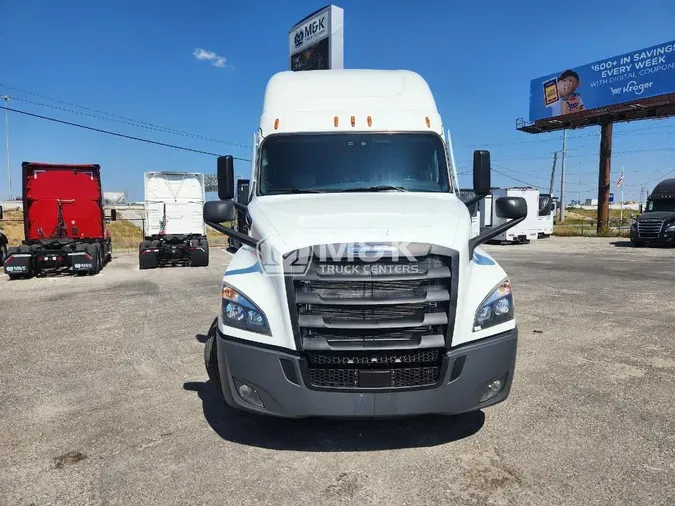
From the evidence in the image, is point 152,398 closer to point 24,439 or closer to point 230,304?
point 24,439

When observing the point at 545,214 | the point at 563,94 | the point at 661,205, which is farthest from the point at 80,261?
the point at 563,94

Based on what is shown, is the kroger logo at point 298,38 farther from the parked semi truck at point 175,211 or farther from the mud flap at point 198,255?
the mud flap at point 198,255

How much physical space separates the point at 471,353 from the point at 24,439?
134 inches

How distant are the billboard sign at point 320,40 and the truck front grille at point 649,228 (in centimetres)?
1578

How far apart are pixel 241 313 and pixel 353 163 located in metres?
2.08

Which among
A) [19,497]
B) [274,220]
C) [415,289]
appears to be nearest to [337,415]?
[415,289]

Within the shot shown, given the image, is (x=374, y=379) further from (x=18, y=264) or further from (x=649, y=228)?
(x=649, y=228)

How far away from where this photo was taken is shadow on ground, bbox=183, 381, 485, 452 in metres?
3.64

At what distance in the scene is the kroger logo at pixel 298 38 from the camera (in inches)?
876

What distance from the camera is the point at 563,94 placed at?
39.1 m

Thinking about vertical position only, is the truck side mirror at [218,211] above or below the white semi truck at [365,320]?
above

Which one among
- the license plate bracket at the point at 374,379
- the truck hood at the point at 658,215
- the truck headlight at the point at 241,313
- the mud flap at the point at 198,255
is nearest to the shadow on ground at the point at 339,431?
the license plate bracket at the point at 374,379

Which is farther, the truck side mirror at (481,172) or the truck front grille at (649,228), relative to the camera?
the truck front grille at (649,228)

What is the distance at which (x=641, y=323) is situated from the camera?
750 cm
